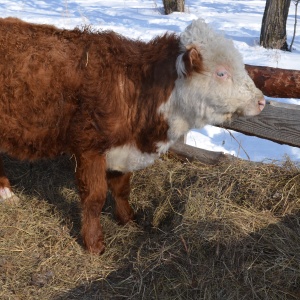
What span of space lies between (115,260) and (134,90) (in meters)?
1.37

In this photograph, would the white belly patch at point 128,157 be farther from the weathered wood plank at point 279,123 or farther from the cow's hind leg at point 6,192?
the cow's hind leg at point 6,192

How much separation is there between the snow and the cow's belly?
7.30ft

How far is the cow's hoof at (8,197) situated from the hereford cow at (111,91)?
0.99 meters

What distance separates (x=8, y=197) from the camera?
4.81m

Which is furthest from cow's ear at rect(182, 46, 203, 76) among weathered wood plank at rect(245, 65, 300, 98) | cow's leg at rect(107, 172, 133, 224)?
cow's leg at rect(107, 172, 133, 224)

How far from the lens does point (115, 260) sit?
4.04m

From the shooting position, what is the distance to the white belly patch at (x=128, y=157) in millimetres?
3930

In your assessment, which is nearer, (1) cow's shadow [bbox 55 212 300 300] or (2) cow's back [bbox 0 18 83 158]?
(1) cow's shadow [bbox 55 212 300 300]

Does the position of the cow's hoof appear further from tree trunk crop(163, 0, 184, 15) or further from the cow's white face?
tree trunk crop(163, 0, 184, 15)

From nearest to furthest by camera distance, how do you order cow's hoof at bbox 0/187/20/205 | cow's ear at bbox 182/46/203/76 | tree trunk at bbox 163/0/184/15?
cow's ear at bbox 182/46/203/76
cow's hoof at bbox 0/187/20/205
tree trunk at bbox 163/0/184/15

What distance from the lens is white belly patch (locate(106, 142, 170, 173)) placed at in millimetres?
3930

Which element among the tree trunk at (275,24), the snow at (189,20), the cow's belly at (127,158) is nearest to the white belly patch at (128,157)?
the cow's belly at (127,158)

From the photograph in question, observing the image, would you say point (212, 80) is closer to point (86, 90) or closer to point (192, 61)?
point (192, 61)

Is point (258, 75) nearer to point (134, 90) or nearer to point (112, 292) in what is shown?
point (134, 90)
